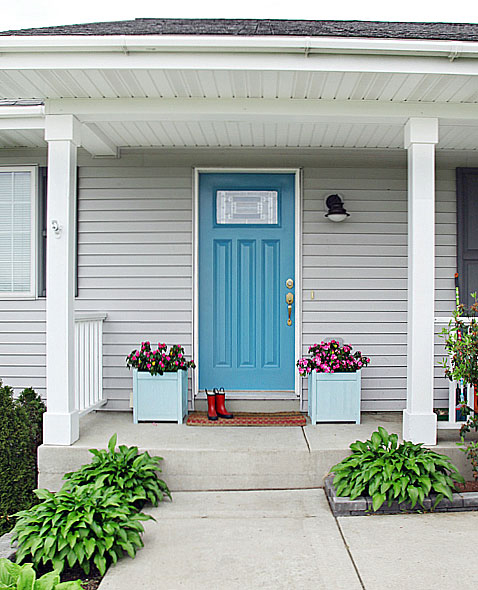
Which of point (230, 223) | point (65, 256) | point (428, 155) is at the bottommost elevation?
point (65, 256)

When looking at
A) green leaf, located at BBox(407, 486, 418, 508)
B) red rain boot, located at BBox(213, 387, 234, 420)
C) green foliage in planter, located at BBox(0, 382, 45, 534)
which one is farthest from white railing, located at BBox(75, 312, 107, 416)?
green leaf, located at BBox(407, 486, 418, 508)

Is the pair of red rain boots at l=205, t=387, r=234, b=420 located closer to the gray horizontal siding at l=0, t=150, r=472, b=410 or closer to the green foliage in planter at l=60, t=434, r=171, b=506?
the gray horizontal siding at l=0, t=150, r=472, b=410

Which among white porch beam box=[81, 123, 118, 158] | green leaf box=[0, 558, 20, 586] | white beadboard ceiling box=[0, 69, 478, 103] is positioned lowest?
green leaf box=[0, 558, 20, 586]

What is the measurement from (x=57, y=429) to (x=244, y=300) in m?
1.92

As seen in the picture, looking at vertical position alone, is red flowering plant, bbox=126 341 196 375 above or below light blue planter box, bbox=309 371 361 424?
above

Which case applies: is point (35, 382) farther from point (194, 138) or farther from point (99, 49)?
point (99, 49)

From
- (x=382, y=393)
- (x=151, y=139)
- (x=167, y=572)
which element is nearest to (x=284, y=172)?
(x=151, y=139)

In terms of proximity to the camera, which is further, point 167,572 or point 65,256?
point 65,256

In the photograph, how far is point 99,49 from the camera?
11.0ft

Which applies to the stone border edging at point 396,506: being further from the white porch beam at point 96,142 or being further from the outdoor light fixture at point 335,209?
the white porch beam at point 96,142

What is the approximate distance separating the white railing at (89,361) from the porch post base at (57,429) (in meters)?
0.40

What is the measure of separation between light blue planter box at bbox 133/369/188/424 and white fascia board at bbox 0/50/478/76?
7.44ft

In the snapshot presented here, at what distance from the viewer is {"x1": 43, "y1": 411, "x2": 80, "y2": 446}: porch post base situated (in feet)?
12.8

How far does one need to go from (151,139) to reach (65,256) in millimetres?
1414
